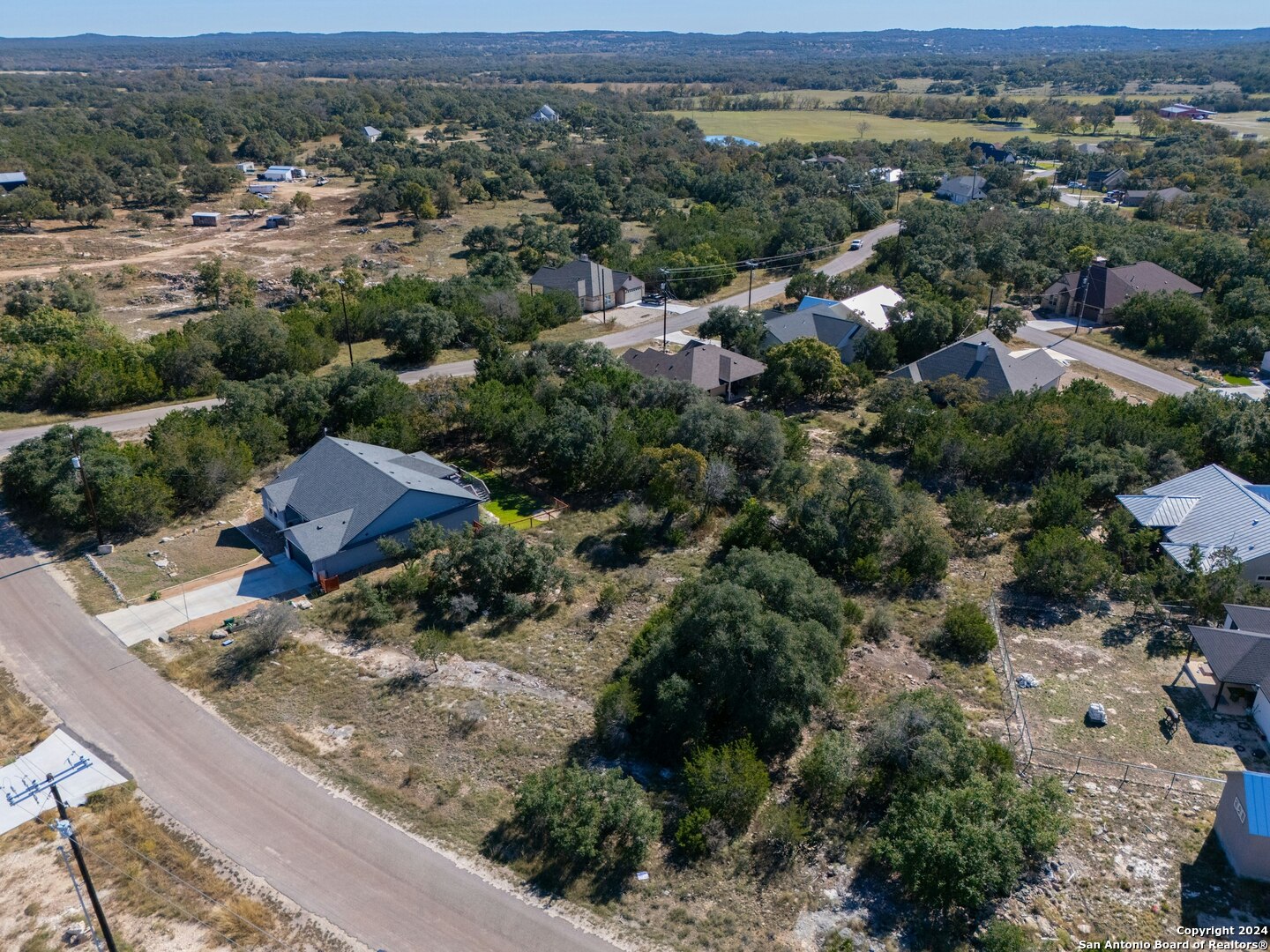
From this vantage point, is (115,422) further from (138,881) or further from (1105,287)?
(1105,287)

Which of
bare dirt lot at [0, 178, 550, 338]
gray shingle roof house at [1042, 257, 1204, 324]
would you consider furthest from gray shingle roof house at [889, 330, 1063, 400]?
bare dirt lot at [0, 178, 550, 338]

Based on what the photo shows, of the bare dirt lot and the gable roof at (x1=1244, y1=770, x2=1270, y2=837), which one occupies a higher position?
the bare dirt lot

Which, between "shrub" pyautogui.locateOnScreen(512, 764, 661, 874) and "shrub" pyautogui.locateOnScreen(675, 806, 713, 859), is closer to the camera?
"shrub" pyautogui.locateOnScreen(512, 764, 661, 874)

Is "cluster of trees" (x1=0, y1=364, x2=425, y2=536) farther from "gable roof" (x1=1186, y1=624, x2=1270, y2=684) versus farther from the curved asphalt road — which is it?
"gable roof" (x1=1186, y1=624, x2=1270, y2=684)

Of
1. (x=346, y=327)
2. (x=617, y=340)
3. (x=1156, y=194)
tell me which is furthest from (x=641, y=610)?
(x=1156, y=194)

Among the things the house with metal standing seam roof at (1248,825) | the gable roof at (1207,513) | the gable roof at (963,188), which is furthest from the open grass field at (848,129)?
the house with metal standing seam roof at (1248,825)

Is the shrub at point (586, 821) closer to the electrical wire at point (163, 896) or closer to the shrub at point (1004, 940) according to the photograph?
the electrical wire at point (163, 896)

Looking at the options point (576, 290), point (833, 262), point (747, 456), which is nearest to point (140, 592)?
point (747, 456)
